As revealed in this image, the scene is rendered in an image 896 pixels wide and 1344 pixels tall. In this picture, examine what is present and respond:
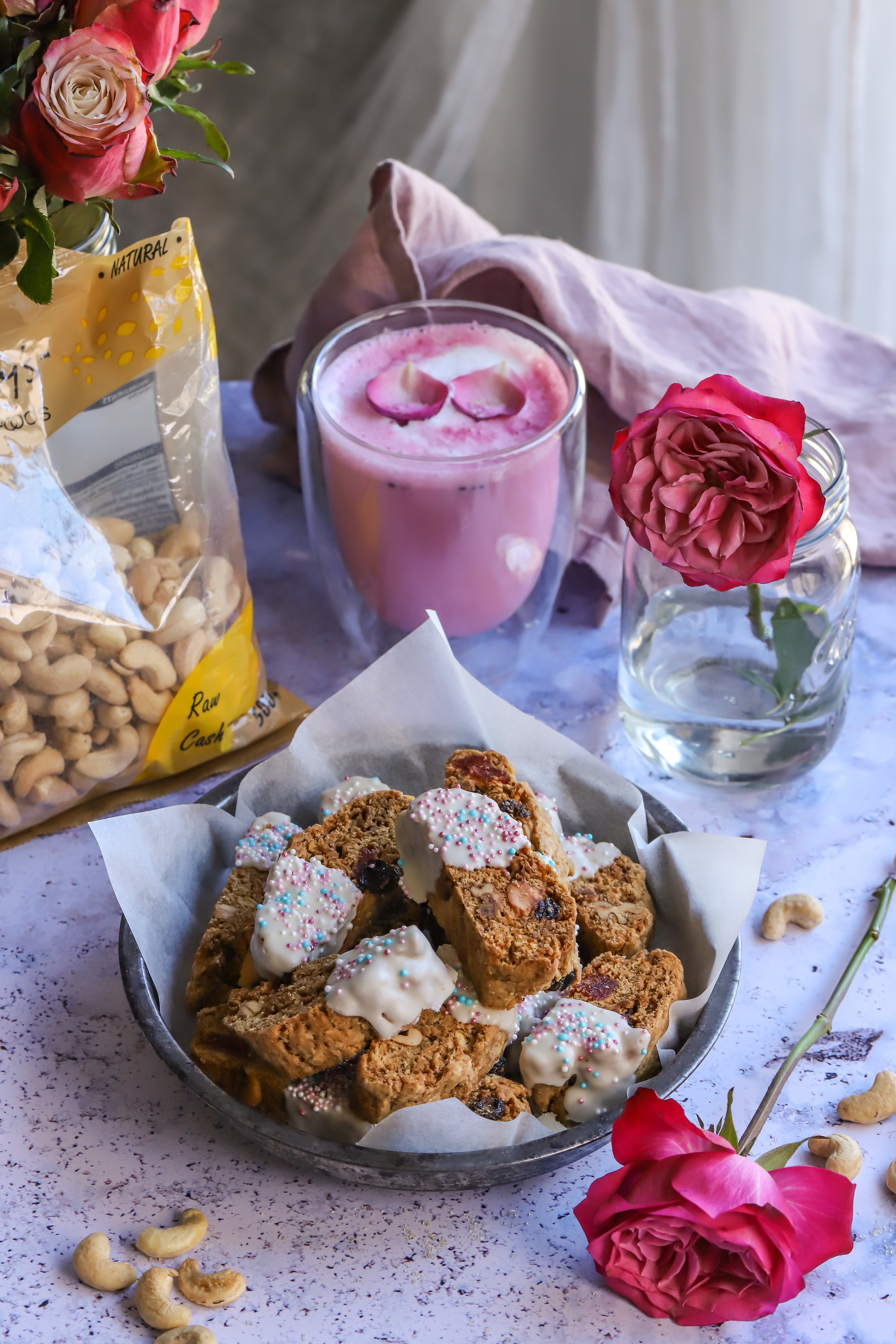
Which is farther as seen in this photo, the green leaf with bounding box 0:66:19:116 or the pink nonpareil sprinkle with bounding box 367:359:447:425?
Result: the pink nonpareil sprinkle with bounding box 367:359:447:425

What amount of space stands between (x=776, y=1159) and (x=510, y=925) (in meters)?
0.19

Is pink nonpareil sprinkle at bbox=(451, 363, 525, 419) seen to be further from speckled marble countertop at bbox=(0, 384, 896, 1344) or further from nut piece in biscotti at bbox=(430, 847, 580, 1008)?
nut piece in biscotti at bbox=(430, 847, 580, 1008)

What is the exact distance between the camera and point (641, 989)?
0.79 meters

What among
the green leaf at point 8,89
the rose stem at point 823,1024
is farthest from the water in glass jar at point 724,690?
the green leaf at point 8,89

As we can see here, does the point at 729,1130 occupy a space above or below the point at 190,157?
below

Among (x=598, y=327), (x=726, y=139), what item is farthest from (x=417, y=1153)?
(x=726, y=139)

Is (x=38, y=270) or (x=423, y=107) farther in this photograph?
(x=423, y=107)

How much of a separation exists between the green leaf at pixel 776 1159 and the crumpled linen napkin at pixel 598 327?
61cm

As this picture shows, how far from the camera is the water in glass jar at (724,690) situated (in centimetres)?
101

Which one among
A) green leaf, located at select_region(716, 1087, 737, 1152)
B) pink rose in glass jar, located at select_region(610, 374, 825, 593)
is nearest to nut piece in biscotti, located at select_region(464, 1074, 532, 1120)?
green leaf, located at select_region(716, 1087, 737, 1152)

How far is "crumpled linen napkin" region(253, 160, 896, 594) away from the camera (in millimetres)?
1205

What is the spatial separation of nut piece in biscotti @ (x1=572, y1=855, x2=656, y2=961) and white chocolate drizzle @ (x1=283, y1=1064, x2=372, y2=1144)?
172mm

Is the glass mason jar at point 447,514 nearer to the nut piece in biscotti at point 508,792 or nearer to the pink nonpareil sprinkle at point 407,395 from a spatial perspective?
the pink nonpareil sprinkle at point 407,395

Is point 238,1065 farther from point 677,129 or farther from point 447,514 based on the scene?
point 677,129
